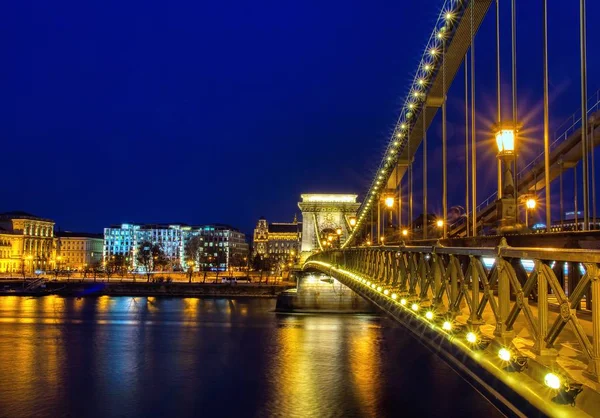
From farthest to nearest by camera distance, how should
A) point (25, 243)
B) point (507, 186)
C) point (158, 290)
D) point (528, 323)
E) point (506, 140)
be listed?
point (25, 243), point (158, 290), point (506, 140), point (507, 186), point (528, 323)

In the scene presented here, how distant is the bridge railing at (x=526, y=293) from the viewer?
3291mm

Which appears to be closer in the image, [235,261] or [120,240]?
[235,261]

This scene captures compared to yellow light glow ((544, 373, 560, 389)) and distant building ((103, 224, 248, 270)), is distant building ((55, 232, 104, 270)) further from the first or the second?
yellow light glow ((544, 373, 560, 389))

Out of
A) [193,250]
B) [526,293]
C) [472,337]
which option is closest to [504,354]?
[526,293]

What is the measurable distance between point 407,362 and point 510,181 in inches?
940

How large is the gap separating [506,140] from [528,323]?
164 inches

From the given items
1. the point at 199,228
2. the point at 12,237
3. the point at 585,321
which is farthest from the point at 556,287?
the point at 199,228

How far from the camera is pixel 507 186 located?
7531 millimetres

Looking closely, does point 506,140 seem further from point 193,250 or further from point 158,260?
point 193,250

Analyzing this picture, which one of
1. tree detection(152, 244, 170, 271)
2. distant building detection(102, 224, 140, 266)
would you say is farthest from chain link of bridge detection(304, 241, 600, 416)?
distant building detection(102, 224, 140, 266)

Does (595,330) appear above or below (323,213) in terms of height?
below

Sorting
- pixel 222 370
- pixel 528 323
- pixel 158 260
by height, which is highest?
pixel 528 323

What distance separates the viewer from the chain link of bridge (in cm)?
334

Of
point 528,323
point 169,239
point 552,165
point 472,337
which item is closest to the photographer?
point 528,323
